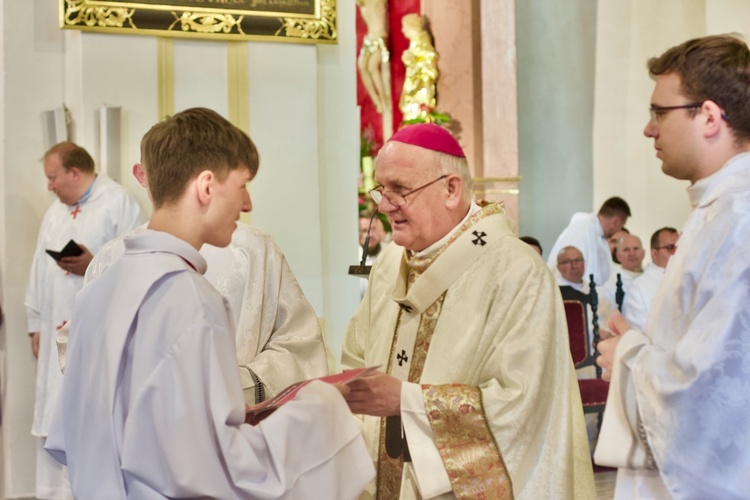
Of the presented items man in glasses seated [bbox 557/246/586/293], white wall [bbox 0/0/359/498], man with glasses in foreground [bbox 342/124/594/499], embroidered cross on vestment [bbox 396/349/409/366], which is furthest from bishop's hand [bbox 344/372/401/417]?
man in glasses seated [bbox 557/246/586/293]

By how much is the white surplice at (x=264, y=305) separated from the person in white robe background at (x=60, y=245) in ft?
8.38

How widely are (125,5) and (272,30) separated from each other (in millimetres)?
836

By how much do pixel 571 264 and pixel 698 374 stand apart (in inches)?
249

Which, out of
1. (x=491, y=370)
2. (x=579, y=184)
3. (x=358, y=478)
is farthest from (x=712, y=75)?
(x=579, y=184)

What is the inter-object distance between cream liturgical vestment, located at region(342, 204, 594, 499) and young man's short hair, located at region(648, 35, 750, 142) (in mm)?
780

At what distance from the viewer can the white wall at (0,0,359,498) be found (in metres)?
5.62

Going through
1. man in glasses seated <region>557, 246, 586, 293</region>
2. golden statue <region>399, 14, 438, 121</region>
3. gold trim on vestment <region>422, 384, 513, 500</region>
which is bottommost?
man in glasses seated <region>557, 246, 586, 293</region>

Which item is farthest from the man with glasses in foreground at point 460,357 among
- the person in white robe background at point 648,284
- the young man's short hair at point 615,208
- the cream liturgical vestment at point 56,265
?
the young man's short hair at point 615,208

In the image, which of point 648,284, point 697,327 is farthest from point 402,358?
point 648,284

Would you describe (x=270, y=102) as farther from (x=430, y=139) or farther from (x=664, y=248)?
(x=664, y=248)

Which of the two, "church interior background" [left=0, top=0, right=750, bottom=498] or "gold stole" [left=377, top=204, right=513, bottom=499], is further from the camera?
"church interior background" [left=0, top=0, right=750, bottom=498]

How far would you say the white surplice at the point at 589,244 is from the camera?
9945 mm

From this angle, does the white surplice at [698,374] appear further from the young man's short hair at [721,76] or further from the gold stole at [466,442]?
the gold stole at [466,442]

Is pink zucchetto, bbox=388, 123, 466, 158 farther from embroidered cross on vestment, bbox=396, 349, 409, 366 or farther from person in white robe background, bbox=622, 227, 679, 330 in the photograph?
person in white robe background, bbox=622, 227, 679, 330
